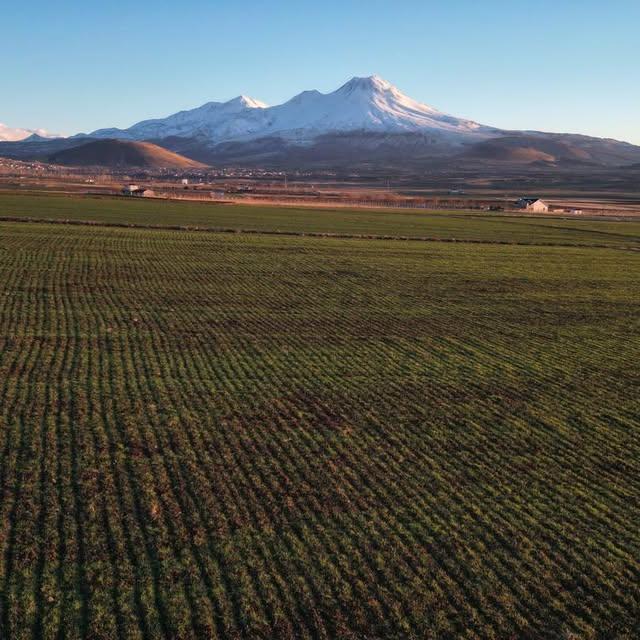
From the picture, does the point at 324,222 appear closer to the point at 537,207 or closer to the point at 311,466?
the point at 311,466

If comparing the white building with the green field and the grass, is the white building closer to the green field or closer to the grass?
the grass

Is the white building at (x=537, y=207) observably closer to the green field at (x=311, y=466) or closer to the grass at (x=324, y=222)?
the grass at (x=324, y=222)

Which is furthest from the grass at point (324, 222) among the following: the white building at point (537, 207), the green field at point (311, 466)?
the green field at point (311, 466)

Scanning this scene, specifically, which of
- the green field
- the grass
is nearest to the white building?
the grass

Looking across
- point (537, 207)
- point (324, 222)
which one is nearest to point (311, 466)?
point (324, 222)

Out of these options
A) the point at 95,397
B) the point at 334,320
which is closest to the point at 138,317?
the point at 334,320

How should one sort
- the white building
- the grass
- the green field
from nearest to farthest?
the green field → the grass → the white building

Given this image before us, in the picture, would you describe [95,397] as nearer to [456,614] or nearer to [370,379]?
[370,379]
